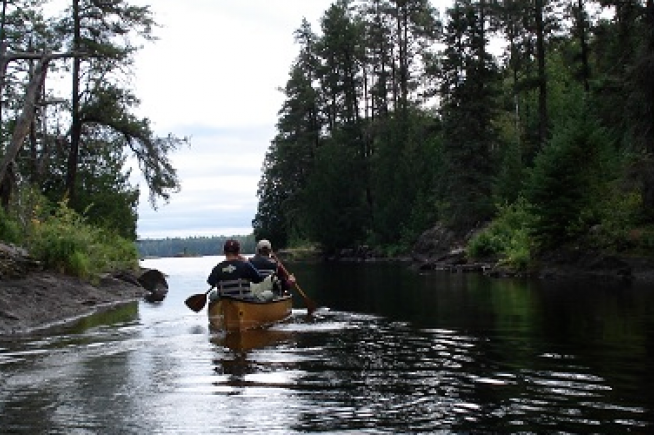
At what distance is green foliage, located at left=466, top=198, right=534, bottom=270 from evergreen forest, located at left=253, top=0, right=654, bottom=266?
0.33 feet

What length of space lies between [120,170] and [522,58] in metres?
27.3

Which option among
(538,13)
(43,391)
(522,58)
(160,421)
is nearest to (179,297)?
(43,391)

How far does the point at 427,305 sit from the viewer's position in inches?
716

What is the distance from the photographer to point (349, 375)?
28.8ft

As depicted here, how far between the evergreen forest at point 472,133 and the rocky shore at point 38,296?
16930 mm

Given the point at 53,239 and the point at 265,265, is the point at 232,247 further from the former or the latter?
the point at 53,239

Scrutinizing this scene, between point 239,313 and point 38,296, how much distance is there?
6.66 metres

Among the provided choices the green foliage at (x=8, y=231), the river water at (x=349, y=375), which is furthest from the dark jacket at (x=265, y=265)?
the green foliage at (x=8, y=231)

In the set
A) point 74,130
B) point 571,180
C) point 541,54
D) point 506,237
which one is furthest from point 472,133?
point 74,130

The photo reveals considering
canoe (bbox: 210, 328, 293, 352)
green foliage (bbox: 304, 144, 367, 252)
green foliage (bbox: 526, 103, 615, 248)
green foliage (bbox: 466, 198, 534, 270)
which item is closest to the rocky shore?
canoe (bbox: 210, 328, 293, 352)

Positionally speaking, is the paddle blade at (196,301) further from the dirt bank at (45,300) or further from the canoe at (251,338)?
the dirt bank at (45,300)

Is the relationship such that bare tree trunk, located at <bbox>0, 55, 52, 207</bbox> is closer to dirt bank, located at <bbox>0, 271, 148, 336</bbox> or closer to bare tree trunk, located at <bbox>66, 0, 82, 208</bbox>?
dirt bank, located at <bbox>0, 271, 148, 336</bbox>

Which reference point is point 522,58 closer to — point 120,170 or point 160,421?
point 120,170

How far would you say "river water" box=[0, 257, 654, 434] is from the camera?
256 inches
